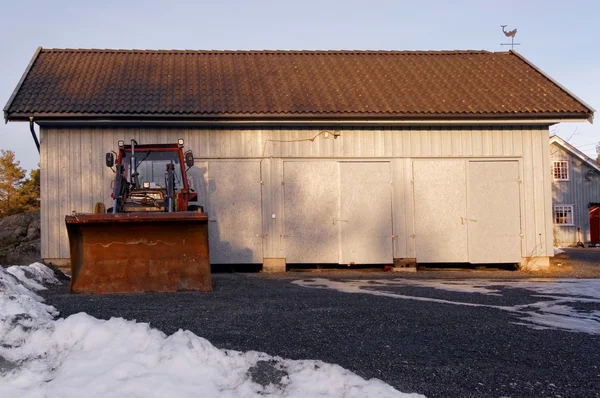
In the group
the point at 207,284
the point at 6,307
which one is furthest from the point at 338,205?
the point at 6,307

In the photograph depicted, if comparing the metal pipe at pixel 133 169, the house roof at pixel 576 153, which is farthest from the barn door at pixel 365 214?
the house roof at pixel 576 153

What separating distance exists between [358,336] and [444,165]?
33.2 feet

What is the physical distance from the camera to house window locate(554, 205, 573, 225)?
36.6m

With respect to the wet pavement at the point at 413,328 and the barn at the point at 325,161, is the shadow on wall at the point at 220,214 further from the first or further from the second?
the wet pavement at the point at 413,328

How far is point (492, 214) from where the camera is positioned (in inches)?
618

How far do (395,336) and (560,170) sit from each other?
34.2m

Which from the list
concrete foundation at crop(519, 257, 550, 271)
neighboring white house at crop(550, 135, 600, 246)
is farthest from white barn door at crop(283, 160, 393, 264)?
neighboring white house at crop(550, 135, 600, 246)

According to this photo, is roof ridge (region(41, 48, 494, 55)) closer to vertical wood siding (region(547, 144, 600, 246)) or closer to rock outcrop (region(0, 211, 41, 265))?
rock outcrop (region(0, 211, 41, 265))

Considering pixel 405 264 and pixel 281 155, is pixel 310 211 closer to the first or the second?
pixel 281 155

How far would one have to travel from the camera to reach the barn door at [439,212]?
1553 cm

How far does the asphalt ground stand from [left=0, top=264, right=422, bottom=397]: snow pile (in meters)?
0.34

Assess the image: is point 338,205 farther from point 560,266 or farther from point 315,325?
point 315,325

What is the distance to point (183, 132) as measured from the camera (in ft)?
49.5

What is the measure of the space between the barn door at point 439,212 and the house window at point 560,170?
24.2 meters
